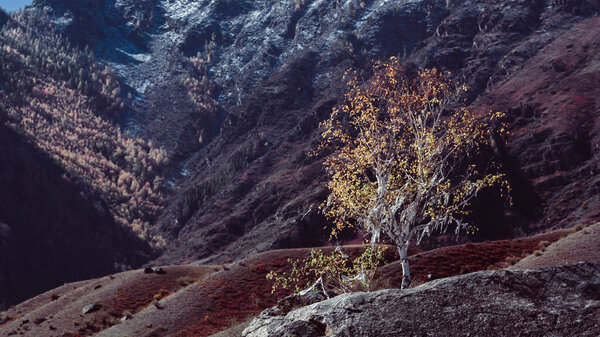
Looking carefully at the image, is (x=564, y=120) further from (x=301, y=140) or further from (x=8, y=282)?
(x=8, y=282)

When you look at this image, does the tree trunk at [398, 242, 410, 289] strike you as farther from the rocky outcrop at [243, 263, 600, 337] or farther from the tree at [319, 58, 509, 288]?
the rocky outcrop at [243, 263, 600, 337]

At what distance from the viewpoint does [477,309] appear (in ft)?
22.6

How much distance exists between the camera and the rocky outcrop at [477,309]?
6.51m

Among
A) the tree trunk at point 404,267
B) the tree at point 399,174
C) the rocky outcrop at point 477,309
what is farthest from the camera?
the tree at point 399,174

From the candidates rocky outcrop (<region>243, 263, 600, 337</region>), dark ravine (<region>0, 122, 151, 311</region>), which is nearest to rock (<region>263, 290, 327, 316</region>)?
rocky outcrop (<region>243, 263, 600, 337</region>)

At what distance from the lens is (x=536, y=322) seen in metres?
6.50

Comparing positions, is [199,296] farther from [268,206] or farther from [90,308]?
[268,206]

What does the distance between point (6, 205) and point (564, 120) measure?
160574 mm

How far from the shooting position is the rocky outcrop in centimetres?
651

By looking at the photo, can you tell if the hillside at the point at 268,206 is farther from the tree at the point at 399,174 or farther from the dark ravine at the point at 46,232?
the tree at the point at 399,174

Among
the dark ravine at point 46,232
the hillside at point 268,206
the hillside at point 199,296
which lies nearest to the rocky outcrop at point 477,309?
the hillside at point 199,296

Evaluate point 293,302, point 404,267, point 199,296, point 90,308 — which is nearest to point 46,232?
point 90,308

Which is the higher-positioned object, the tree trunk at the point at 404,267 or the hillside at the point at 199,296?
the tree trunk at the point at 404,267

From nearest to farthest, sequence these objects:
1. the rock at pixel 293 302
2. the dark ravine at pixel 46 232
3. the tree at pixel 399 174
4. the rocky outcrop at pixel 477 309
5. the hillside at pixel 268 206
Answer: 1. the rocky outcrop at pixel 477 309
2. the rock at pixel 293 302
3. the tree at pixel 399 174
4. the hillside at pixel 268 206
5. the dark ravine at pixel 46 232
